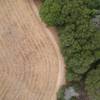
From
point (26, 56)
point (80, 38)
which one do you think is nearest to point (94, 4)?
point (80, 38)

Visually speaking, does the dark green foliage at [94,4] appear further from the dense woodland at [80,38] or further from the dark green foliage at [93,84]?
the dark green foliage at [93,84]

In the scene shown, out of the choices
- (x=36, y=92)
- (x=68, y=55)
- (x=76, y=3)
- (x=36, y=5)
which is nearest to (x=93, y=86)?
(x=68, y=55)

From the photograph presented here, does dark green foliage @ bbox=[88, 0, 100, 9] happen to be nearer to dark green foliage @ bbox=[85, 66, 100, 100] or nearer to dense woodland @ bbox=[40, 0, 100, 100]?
dense woodland @ bbox=[40, 0, 100, 100]

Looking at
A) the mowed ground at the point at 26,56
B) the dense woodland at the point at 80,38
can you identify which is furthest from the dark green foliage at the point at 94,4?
the mowed ground at the point at 26,56

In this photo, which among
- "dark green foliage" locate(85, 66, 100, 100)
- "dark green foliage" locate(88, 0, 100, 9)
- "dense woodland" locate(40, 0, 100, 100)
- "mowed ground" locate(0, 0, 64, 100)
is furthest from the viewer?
"mowed ground" locate(0, 0, 64, 100)

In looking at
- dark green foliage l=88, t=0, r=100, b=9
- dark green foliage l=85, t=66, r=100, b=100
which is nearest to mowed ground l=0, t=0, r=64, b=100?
dark green foliage l=85, t=66, r=100, b=100

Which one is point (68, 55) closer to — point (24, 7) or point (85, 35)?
point (85, 35)
